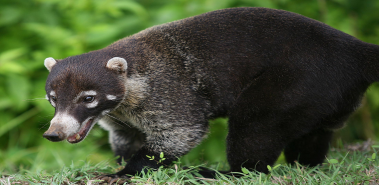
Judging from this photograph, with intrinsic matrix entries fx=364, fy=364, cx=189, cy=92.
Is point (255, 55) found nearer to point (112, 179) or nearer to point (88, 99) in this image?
point (88, 99)

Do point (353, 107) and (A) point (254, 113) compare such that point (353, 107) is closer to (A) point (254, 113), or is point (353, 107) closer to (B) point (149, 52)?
(A) point (254, 113)

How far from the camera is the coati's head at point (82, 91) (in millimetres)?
3811

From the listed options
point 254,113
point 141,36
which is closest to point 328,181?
point 254,113

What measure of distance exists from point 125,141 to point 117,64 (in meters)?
1.32

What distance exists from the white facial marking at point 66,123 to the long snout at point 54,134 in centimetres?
5

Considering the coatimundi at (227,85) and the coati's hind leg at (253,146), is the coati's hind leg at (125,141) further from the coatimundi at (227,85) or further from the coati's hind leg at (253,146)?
the coati's hind leg at (253,146)

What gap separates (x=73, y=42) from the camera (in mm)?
6559

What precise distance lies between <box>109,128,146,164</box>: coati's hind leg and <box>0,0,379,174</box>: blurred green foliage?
129cm

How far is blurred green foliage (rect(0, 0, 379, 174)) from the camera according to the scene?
6.43m

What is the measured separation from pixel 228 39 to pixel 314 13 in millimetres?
3251

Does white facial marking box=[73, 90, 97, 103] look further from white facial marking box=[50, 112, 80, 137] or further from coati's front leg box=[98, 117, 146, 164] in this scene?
coati's front leg box=[98, 117, 146, 164]

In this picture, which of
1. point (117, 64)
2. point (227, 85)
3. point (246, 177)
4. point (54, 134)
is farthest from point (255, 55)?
point (54, 134)

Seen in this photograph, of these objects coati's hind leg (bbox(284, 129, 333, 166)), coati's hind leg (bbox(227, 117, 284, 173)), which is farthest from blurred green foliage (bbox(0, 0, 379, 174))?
coati's hind leg (bbox(227, 117, 284, 173))

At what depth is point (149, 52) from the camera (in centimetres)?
463
